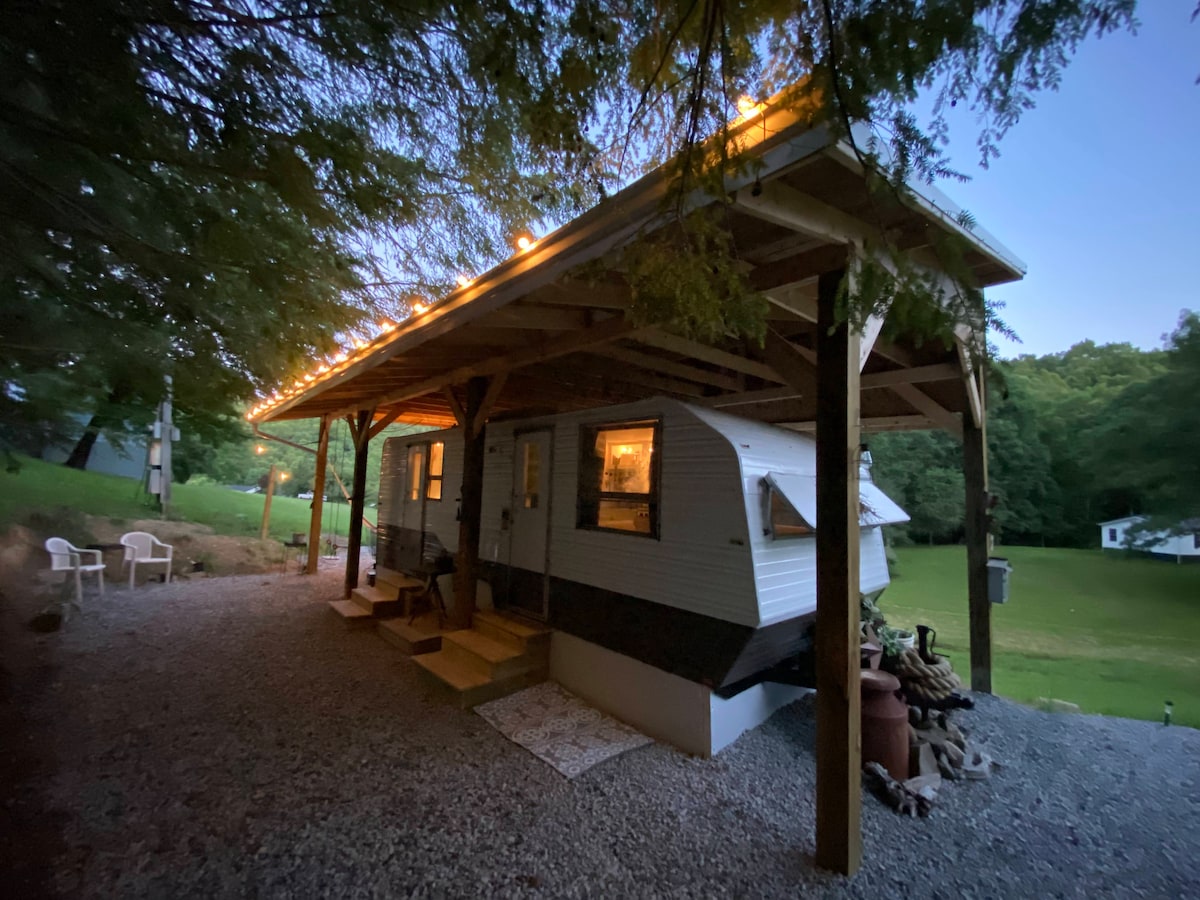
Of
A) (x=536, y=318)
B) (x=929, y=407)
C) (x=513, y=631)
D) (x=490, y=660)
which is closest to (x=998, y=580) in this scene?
(x=929, y=407)

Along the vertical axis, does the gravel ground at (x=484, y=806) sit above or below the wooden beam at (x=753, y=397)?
below

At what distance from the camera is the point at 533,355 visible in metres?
4.10

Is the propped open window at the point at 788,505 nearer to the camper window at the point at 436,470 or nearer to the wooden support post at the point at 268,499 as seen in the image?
the camper window at the point at 436,470

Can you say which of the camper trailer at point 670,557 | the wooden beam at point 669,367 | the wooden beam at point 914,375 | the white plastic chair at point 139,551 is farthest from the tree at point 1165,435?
the white plastic chair at point 139,551

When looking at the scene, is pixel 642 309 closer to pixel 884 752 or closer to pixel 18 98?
pixel 18 98

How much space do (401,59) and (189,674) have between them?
5430mm

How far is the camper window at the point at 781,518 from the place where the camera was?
11.2ft

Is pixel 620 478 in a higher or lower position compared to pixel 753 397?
lower

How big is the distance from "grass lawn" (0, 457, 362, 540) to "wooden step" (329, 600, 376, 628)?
3.62m

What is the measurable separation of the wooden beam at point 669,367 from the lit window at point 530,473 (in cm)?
139

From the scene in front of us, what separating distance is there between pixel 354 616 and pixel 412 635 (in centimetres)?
144

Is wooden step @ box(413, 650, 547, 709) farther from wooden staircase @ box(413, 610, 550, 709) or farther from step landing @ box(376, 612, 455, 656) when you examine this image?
step landing @ box(376, 612, 455, 656)

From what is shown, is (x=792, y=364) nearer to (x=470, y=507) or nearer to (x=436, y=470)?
(x=470, y=507)

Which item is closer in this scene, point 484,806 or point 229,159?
A: point 229,159
